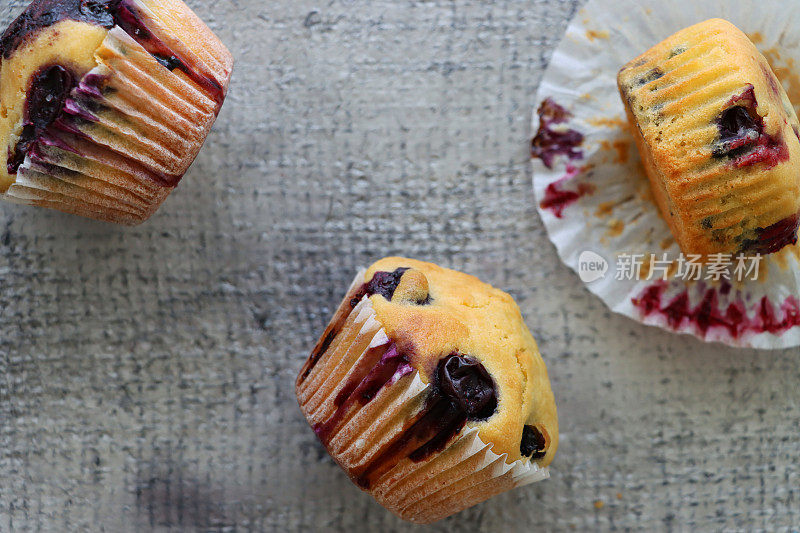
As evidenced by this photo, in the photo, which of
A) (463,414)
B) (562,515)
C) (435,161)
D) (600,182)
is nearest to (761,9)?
(600,182)

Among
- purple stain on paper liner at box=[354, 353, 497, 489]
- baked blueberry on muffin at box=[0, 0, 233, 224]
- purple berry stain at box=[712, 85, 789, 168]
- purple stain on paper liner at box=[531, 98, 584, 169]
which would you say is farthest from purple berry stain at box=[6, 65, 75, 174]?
purple berry stain at box=[712, 85, 789, 168]

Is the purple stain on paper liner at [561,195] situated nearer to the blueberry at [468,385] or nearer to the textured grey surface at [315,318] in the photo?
the textured grey surface at [315,318]

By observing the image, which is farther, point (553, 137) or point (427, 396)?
point (553, 137)

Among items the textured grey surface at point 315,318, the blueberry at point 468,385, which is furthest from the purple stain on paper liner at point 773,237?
the blueberry at point 468,385

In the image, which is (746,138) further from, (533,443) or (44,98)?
(44,98)

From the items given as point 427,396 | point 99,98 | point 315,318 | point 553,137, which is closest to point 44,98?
point 99,98

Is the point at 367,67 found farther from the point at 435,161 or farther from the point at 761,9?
the point at 761,9

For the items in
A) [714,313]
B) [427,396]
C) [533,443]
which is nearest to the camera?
A: [427,396]

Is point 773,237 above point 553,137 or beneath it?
beneath
